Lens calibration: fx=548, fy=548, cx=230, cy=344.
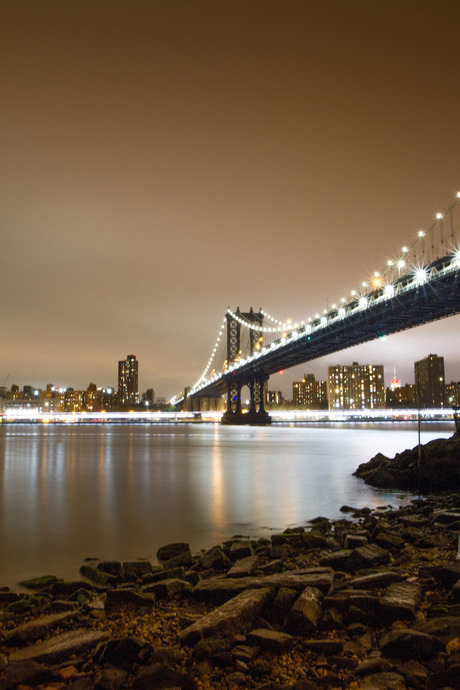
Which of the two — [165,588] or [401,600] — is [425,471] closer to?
[401,600]

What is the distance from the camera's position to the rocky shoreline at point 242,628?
4.12 metres

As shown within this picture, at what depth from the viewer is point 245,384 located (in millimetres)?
87375

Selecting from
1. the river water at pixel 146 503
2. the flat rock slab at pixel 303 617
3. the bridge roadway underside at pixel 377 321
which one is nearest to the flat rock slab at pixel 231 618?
the flat rock slab at pixel 303 617

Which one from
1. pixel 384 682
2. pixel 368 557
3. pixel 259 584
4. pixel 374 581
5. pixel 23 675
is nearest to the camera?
pixel 384 682

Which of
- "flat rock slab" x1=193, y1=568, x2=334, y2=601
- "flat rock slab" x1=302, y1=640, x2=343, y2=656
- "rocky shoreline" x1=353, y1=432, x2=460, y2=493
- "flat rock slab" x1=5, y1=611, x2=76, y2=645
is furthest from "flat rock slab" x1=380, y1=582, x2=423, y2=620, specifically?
"rocky shoreline" x1=353, y1=432, x2=460, y2=493

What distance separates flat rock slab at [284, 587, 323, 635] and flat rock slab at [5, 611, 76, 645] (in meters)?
2.23

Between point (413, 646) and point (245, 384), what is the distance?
83.2 metres

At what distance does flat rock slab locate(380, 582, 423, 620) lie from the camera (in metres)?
5.04

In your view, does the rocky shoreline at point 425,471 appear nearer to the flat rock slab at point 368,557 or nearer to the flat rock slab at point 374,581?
the flat rock slab at point 368,557

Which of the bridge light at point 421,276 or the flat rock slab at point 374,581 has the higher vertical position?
the bridge light at point 421,276

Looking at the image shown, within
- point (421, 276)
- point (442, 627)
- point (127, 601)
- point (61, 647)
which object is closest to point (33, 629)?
point (61, 647)

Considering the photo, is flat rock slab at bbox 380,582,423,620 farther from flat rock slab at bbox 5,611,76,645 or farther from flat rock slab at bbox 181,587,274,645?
flat rock slab at bbox 5,611,76,645

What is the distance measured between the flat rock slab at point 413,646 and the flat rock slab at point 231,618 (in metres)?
1.19

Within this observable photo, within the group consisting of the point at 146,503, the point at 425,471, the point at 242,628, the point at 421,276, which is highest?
the point at 421,276
